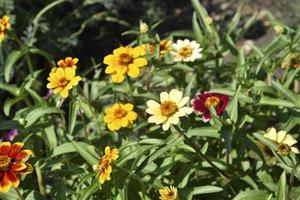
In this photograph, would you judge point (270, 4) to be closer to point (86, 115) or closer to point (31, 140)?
point (86, 115)

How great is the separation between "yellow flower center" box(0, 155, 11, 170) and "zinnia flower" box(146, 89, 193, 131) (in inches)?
17.6

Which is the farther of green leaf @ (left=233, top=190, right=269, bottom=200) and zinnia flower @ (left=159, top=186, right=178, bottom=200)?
green leaf @ (left=233, top=190, right=269, bottom=200)

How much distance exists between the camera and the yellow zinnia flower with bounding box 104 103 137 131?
1.79m

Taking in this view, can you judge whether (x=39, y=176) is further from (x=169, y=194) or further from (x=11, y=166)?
(x=169, y=194)

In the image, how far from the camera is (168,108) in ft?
5.46

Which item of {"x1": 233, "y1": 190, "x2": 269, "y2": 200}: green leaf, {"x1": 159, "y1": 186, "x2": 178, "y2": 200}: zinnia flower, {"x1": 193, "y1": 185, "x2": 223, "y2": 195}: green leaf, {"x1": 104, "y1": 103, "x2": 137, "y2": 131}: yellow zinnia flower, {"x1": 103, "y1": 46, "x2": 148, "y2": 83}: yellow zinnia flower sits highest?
{"x1": 103, "y1": 46, "x2": 148, "y2": 83}: yellow zinnia flower

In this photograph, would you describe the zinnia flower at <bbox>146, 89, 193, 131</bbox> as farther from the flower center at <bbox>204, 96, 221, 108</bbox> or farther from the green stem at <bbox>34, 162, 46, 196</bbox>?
the green stem at <bbox>34, 162, 46, 196</bbox>

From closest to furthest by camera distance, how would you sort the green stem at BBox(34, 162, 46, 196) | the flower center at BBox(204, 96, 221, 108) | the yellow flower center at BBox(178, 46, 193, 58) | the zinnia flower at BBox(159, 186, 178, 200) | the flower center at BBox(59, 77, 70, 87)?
the zinnia flower at BBox(159, 186, 178, 200) < the flower center at BBox(59, 77, 70, 87) < the flower center at BBox(204, 96, 221, 108) < the green stem at BBox(34, 162, 46, 196) < the yellow flower center at BBox(178, 46, 193, 58)

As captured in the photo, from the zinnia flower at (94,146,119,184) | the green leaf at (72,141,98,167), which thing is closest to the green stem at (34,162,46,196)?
the green leaf at (72,141,98,167)

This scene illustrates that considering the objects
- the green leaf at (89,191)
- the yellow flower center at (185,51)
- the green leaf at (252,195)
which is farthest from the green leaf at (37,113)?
the green leaf at (252,195)

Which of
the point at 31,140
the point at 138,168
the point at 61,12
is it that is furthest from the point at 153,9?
the point at 138,168

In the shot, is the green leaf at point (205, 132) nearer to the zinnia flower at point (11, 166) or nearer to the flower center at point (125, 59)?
the flower center at point (125, 59)

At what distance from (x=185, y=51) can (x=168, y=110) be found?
58 centimetres

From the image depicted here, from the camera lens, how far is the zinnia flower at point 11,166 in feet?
4.96
